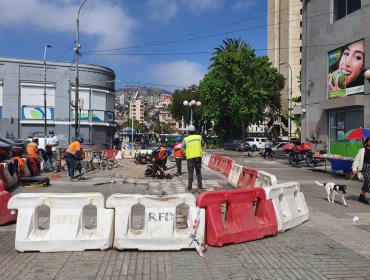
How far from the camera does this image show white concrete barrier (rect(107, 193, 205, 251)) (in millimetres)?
5973

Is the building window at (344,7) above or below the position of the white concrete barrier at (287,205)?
above

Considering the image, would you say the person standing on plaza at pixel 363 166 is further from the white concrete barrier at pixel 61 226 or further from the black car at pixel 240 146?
the black car at pixel 240 146

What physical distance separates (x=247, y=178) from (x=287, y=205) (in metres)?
4.56

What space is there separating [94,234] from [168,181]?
879 centimetres

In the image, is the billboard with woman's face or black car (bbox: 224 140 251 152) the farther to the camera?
black car (bbox: 224 140 251 152)

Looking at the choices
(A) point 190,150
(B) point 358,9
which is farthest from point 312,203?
(B) point 358,9

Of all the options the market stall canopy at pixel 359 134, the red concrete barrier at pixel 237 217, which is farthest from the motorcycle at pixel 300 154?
the red concrete barrier at pixel 237 217

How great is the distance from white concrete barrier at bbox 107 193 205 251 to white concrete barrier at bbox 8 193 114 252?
16cm

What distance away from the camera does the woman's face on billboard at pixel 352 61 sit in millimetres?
23781

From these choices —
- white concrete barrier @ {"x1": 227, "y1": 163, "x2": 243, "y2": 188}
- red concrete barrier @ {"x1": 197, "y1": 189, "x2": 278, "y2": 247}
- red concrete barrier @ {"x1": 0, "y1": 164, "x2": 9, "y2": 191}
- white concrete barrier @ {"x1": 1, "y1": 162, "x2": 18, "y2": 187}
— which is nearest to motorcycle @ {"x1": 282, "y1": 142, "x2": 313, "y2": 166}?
white concrete barrier @ {"x1": 227, "y1": 163, "x2": 243, "y2": 188}

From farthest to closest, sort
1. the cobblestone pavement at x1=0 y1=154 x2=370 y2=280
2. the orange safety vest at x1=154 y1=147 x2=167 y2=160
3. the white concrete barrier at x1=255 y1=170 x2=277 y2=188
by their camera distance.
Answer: the orange safety vest at x1=154 y1=147 x2=167 y2=160 → the white concrete barrier at x1=255 y1=170 x2=277 y2=188 → the cobblestone pavement at x1=0 y1=154 x2=370 y2=280

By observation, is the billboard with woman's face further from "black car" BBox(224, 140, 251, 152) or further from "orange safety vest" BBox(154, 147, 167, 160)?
"black car" BBox(224, 140, 251, 152)

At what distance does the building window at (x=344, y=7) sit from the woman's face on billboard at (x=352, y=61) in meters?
2.15

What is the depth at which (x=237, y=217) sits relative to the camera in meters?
6.54
